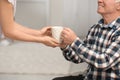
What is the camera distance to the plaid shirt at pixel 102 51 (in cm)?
150

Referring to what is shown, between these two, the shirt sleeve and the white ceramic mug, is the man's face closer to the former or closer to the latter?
the shirt sleeve

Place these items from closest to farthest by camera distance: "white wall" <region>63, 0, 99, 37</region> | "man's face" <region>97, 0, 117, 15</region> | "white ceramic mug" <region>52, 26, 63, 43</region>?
"white ceramic mug" <region>52, 26, 63, 43</region> < "man's face" <region>97, 0, 117, 15</region> < "white wall" <region>63, 0, 99, 37</region>

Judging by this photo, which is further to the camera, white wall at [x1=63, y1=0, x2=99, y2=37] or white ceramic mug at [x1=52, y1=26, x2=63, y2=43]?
white wall at [x1=63, y1=0, x2=99, y2=37]

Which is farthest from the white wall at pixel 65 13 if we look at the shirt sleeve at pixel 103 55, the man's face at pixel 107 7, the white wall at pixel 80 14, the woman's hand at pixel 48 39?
the shirt sleeve at pixel 103 55

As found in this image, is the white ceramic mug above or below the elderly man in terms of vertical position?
above

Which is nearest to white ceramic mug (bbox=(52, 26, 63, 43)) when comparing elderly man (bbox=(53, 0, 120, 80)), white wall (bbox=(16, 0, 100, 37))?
elderly man (bbox=(53, 0, 120, 80))

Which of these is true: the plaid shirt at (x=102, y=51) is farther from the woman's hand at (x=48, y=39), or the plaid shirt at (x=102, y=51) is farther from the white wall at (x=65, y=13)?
the white wall at (x=65, y=13)

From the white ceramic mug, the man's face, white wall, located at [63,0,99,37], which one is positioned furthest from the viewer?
white wall, located at [63,0,99,37]

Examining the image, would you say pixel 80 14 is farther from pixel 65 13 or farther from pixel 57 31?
pixel 57 31

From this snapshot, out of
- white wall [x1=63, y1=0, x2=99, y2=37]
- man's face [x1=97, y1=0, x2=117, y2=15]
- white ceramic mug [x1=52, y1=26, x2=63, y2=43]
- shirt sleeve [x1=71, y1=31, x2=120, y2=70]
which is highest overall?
man's face [x1=97, y1=0, x2=117, y2=15]

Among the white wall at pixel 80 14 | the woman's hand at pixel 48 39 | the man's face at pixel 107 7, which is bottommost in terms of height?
the white wall at pixel 80 14

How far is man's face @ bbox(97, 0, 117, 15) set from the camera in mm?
1631

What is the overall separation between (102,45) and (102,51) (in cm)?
4

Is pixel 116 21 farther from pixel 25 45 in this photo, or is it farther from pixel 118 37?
pixel 25 45
